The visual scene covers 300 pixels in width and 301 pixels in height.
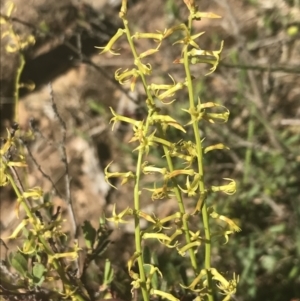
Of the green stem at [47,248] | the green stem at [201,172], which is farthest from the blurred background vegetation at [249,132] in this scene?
the green stem at [201,172]

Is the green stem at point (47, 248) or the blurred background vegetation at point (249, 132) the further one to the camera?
the blurred background vegetation at point (249, 132)

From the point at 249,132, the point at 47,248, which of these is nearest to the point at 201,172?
the point at 47,248

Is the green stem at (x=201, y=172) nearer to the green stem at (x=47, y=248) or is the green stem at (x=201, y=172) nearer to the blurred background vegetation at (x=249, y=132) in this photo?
the green stem at (x=47, y=248)

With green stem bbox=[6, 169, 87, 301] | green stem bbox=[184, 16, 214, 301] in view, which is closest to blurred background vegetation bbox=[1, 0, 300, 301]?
green stem bbox=[6, 169, 87, 301]

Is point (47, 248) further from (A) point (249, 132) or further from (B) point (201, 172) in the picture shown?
(A) point (249, 132)

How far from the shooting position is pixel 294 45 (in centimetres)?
251

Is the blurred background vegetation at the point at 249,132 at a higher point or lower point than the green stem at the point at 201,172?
lower

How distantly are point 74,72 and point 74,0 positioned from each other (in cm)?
34

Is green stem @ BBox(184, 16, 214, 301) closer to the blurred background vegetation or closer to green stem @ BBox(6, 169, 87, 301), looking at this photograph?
green stem @ BBox(6, 169, 87, 301)

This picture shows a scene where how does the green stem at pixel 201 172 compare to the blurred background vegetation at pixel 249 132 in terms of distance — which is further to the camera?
the blurred background vegetation at pixel 249 132

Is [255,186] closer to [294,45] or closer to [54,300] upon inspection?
[294,45]

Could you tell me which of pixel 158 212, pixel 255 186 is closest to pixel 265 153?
pixel 255 186

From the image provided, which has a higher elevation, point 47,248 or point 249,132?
point 47,248

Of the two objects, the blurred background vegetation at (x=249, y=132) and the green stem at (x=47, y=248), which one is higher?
the green stem at (x=47, y=248)
